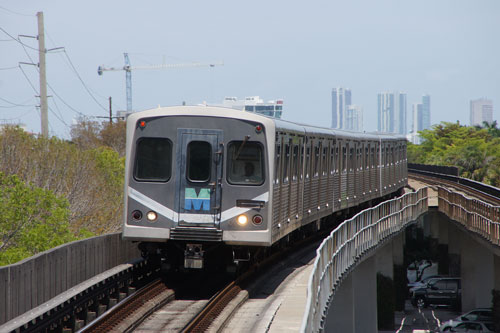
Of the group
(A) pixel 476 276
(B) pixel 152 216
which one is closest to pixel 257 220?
(B) pixel 152 216

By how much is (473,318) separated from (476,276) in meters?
6.14

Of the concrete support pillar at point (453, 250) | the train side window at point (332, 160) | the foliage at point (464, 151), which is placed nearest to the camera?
the train side window at point (332, 160)

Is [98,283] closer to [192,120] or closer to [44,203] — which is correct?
[192,120]

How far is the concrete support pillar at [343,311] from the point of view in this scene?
26.7 metres

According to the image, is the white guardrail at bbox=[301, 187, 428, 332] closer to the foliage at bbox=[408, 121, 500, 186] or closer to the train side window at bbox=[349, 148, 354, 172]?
the train side window at bbox=[349, 148, 354, 172]

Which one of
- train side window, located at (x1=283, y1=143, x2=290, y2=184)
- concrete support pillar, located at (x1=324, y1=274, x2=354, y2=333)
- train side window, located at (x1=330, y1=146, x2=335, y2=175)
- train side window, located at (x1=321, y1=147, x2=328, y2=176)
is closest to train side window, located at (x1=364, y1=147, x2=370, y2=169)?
concrete support pillar, located at (x1=324, y1=274, x2=354, y2=333)

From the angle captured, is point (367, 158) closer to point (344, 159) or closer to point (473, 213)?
point (473, 213)

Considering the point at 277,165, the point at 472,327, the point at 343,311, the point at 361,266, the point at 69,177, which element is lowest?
the point at 472,327

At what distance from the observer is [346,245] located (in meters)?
19.2

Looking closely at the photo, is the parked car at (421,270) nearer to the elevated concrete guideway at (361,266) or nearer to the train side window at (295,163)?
the elevated concrete guideway at (361,266)

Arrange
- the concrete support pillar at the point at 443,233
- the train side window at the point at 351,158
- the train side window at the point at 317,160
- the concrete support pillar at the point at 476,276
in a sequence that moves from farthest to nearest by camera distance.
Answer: the concrete support pillar at the point at 443,233 → the concrete support pillar at the point at 476,276 → the train side window at the point at 351,158 → the train side window at the point at 317,160

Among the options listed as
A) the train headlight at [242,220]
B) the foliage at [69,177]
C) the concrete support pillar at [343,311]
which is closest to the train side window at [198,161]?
the train headlight at [242,220]

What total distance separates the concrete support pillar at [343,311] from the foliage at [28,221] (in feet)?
28.4

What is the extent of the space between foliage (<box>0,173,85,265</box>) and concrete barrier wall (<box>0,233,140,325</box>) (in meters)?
7.78
